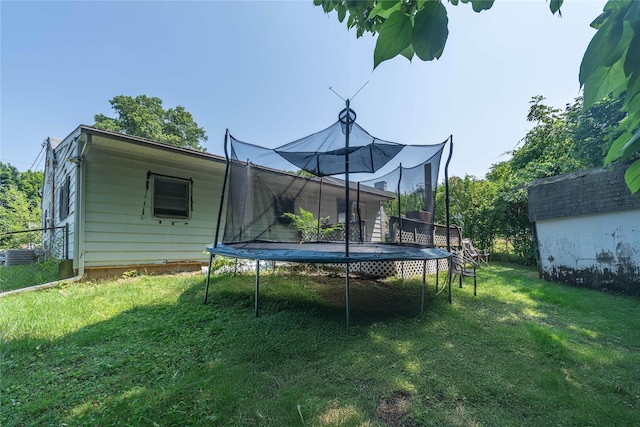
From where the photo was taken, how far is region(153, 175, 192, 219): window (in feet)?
18.0

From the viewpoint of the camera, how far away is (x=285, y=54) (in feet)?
22.2

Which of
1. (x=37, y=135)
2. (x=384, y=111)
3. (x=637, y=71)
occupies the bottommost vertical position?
(x=637, y=71)

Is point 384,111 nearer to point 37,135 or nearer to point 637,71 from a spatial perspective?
point 637,71

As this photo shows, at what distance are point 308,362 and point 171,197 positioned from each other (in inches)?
194

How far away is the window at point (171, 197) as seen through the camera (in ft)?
18.0

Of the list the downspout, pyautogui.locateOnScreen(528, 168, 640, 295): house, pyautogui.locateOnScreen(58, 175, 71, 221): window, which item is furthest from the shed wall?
pyautogui.locateOnScreen(58, 175, 71, 221): window

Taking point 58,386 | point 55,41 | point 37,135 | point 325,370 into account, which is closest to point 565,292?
point 325,370

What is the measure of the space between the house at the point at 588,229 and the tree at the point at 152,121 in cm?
2168

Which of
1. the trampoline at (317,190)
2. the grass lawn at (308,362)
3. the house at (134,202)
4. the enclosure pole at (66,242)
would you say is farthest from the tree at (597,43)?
the enclosure pole at (66,242)

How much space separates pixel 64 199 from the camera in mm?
5820

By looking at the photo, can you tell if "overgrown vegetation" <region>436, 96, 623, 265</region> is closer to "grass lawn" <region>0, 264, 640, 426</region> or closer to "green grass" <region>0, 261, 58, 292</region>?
"grass lawn" <region>0, 264, 640, 426</region>

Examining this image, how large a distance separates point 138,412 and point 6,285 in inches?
207

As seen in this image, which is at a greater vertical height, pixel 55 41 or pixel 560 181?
pixel 55 41

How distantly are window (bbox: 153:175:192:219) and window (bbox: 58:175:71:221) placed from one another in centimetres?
175
